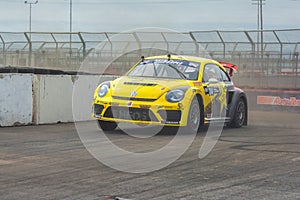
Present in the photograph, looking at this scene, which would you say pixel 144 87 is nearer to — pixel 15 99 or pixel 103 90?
pixel 103 90

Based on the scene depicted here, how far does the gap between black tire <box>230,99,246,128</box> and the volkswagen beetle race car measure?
0.26m

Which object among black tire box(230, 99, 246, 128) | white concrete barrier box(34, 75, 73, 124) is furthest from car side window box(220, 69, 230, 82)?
white concrete barrier box(34, 75, 73, 124)

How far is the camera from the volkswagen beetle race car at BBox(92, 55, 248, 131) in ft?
33.1

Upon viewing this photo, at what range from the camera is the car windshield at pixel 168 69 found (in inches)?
436

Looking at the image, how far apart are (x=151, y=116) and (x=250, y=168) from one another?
10.4 ft

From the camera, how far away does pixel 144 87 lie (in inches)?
407

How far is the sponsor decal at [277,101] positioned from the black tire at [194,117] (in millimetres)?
7016

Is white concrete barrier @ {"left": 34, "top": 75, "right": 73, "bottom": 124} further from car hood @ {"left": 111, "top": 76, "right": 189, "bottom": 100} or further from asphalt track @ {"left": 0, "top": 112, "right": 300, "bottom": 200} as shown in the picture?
car hood @ {"left": 111, "top": 76, "right": 189, "bottom": 100}

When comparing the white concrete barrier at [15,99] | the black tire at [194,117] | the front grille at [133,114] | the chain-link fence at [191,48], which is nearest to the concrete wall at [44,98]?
the white concrete barrier at [15,99]

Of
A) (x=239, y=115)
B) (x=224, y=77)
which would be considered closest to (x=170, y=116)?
(x=224, y=77)

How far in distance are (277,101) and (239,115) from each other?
503cm

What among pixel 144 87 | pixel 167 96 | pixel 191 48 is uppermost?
pixel 191 48

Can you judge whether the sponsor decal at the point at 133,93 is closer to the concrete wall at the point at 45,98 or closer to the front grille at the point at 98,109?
the front grille at the point at 98,109

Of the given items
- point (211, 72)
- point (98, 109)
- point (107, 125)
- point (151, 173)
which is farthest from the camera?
point (211, 72)
